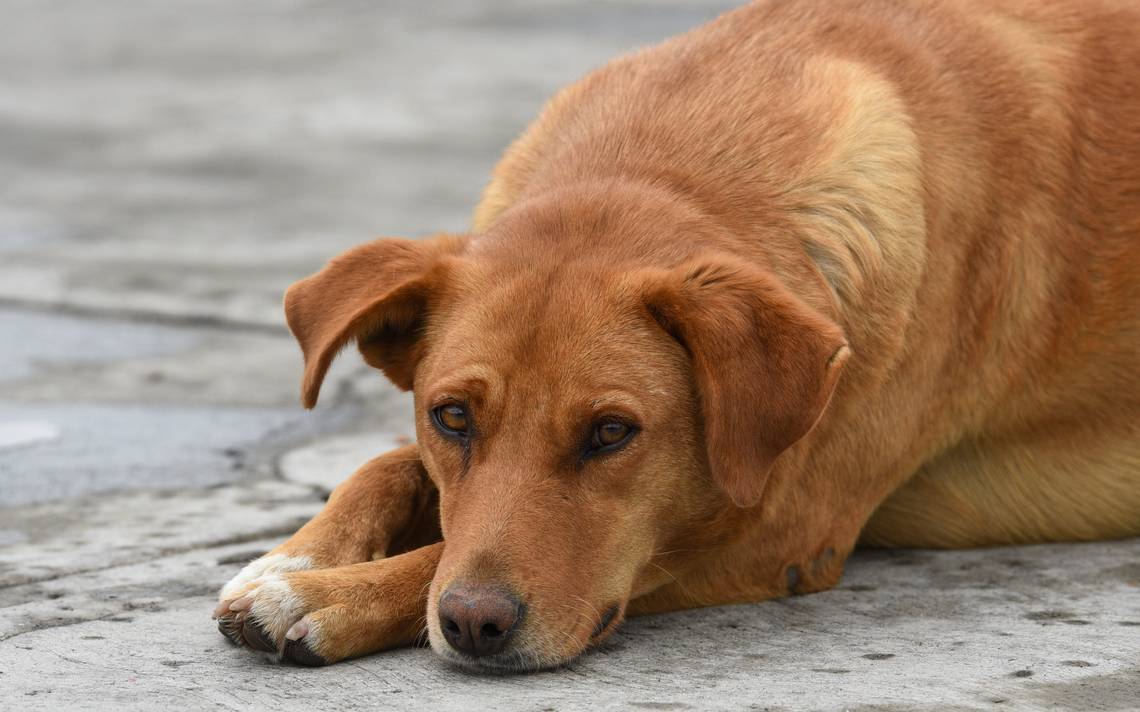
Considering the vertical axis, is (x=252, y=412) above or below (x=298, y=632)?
above

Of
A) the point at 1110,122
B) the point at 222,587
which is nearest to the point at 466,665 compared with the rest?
the point at 222,587

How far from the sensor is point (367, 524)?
3828mm

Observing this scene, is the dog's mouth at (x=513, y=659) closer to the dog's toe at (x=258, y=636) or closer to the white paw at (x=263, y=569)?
the dog's toe at (x=258, y=636)

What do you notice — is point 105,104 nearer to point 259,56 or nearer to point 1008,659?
point 259,56

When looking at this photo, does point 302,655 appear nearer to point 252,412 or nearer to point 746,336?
point 746,336

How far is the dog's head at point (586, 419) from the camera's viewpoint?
3203 mm

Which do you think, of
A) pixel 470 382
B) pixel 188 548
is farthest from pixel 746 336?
pixel 188 548

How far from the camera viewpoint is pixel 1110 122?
A: 167 inches

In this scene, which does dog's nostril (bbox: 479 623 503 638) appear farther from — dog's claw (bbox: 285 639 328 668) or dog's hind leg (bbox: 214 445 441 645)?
dog's hind leg (bbox: 214 445 441 645)

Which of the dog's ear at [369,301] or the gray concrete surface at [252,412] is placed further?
the dog's ear at [369,301]

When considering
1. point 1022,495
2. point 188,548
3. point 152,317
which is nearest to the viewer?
point 188,548

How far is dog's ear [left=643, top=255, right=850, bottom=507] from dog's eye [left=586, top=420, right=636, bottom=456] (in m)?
0.16

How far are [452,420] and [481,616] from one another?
1.45ft

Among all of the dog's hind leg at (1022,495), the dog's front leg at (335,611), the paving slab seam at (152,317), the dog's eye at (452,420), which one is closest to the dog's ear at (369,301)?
the dog's eye at (452,420)
